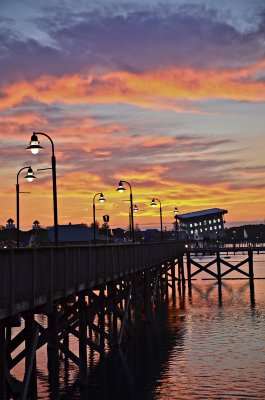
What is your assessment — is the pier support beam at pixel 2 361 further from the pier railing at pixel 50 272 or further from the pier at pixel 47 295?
the pier railing at pixel 50 272

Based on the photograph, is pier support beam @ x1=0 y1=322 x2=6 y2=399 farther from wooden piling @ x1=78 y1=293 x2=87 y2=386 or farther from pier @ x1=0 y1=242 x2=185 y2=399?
wooden piling @ x1=78 y1=293 x2=87 y2=386

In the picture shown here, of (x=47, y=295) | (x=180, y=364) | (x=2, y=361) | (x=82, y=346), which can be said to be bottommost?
(x=180, y=364)

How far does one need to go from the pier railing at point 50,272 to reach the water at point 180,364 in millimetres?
4239

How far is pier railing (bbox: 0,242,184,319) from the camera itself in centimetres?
1692

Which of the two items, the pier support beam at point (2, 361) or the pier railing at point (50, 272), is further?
the pier support beam at point (2, 361)

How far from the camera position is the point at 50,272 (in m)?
21.0

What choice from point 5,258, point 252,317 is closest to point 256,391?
point 5,258

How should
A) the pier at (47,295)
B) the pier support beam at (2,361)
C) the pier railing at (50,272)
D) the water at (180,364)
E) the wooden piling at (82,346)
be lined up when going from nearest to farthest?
the pier railing at (50,272) < the pier support beam at (2,361) < the pier at (47,295) < the water at (180,364) < the wooden piling at (82,346)

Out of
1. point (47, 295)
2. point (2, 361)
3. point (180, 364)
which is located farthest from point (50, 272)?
point (180, 364)

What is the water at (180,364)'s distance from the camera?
86.7 ft

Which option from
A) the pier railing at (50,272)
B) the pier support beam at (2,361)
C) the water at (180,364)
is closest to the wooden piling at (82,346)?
the water at (180,364)

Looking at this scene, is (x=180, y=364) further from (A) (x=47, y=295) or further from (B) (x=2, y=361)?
(B) (x=2, y=361)

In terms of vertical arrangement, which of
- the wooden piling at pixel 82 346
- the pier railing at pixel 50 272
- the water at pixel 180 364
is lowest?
the water at pixel 180 364

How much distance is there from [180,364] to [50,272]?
13.4 metres
